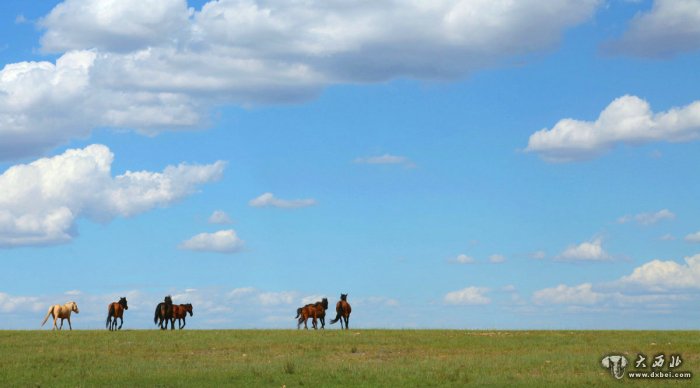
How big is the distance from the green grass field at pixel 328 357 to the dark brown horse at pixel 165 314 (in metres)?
5.39

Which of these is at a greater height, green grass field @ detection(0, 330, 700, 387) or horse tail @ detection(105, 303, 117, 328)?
horse tail @ detection(105, 303, 117, 328)

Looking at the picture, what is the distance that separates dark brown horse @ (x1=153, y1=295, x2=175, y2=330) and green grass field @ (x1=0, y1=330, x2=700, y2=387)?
5.39m

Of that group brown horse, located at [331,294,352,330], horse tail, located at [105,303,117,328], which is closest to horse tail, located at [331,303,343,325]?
brown horse, located at [331,294,352,330]

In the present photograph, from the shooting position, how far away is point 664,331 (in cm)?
5003

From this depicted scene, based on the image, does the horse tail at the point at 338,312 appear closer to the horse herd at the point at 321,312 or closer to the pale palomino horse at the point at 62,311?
the horse herd at the point at 321,312

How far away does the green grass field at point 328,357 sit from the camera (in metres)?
31.9

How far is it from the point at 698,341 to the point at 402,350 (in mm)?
13921

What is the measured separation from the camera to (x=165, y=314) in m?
58.3

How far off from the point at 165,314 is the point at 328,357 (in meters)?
22.6

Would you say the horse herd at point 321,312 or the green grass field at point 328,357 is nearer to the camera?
the green grass field at point 328,357

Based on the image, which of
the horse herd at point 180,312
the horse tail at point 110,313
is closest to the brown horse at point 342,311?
the horse herd at point 180,312

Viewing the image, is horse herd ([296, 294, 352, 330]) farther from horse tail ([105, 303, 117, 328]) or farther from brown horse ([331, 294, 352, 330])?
horse tail ([105, 303, 117, 328])

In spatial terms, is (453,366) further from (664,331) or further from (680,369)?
(664,331)

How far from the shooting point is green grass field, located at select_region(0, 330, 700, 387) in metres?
31.9
